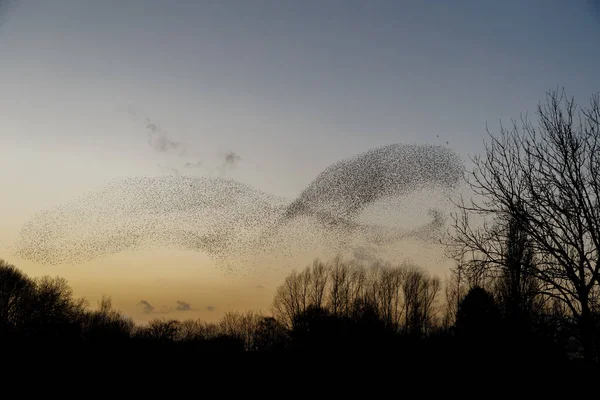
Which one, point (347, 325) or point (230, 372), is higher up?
point (347, 325)

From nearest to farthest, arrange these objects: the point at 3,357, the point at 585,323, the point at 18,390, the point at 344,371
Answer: the point at 585,323
the point at 18,390
the point at 3,357
the point at 344,371

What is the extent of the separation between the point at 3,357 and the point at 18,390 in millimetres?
6315

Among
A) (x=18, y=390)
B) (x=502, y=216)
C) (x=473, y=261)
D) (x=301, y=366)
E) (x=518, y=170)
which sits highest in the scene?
(x=518, y=170)

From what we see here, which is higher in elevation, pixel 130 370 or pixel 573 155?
pixel 573 155

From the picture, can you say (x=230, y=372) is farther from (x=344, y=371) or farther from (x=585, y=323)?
(x=585, y=323)

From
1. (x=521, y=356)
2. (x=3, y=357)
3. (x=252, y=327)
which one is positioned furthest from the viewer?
(x=252, y=327)

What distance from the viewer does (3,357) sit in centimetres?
3772

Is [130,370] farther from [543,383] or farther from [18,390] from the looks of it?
[543,383]

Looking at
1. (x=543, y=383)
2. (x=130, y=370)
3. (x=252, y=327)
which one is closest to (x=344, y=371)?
(x=130, y=370)

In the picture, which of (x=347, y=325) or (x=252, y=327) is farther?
(x=252, y=327)

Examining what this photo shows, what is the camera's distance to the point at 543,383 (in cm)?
2303

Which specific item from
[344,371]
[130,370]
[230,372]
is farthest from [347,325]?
[130,370]

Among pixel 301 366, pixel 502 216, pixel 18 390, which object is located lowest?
pixel 18 390

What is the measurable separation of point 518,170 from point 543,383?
44.0ft
